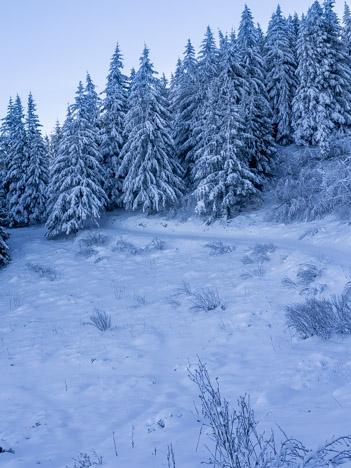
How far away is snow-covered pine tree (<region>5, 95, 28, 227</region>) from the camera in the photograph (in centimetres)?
3031

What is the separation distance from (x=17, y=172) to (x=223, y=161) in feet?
67.3

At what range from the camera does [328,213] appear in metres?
16.7

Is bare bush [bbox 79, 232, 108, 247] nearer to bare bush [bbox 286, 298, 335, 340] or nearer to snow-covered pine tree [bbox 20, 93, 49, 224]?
snow-covered pine tree [bbox 20, 93, 49, 224]

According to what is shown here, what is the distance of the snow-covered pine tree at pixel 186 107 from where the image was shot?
90.6 feet

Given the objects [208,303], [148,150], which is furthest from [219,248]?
[148,150]

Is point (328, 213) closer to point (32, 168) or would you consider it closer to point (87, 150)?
point (87, 150)

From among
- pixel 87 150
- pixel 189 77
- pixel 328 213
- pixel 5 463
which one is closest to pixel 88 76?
pixel 189 77

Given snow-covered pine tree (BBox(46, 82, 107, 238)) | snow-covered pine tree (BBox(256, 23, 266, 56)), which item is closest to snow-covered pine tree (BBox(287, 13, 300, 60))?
snow-covered pine tree (BBox(256, 23, 266, 56))

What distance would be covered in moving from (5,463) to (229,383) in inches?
119

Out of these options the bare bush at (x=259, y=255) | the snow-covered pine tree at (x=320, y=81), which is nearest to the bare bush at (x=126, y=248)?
the bare bush at (x=259, y=255)

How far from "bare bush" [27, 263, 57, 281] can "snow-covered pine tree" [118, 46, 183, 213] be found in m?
10.3

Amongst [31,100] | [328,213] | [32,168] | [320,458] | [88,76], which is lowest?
[320,458]

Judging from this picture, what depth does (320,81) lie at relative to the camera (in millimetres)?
24719

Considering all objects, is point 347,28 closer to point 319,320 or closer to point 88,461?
point 319,320
